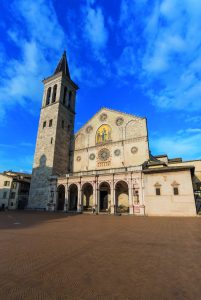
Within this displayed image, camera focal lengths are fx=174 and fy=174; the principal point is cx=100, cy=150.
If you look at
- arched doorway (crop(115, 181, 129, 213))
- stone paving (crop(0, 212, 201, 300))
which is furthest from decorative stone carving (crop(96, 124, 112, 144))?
stone paving (crop(0, 212, 201, 300))

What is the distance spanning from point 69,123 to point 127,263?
3612 centimetres

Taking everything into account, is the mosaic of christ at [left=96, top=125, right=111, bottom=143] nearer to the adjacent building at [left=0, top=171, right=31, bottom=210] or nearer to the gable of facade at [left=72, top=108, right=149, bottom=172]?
→ the gable of facade at [left=72, top=108, right=149, bottom=172]

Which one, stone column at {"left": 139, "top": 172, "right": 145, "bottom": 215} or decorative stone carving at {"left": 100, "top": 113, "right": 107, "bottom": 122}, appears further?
decorative stone carving at {"left": 100, "top": 113, "right": 107, "bottom": 122}

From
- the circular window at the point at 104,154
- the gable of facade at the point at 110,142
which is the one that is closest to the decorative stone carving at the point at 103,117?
the gable of facade at the point at 110,142

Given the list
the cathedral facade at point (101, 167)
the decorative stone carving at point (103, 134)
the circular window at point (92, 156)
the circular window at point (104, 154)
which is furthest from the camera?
the circular window at point (92, 156)

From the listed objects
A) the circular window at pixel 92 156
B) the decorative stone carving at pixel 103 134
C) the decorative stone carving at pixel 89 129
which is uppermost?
the decorative stone carving at pixel 89 129

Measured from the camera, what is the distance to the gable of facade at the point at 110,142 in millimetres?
29578

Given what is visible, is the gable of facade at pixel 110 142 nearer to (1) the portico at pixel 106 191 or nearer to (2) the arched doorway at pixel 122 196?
(2) the arched doorway at pixel 122 196

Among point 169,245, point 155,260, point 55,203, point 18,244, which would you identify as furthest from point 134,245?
point 55,203

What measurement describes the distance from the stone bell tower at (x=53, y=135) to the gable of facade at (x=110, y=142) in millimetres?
2823

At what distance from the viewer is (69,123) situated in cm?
3919

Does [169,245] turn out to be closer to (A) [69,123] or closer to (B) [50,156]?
(B) [50,156]

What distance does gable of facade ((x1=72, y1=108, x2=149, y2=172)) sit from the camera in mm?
29578

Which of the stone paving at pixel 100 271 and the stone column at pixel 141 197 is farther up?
the stone column at pixel 141 197
